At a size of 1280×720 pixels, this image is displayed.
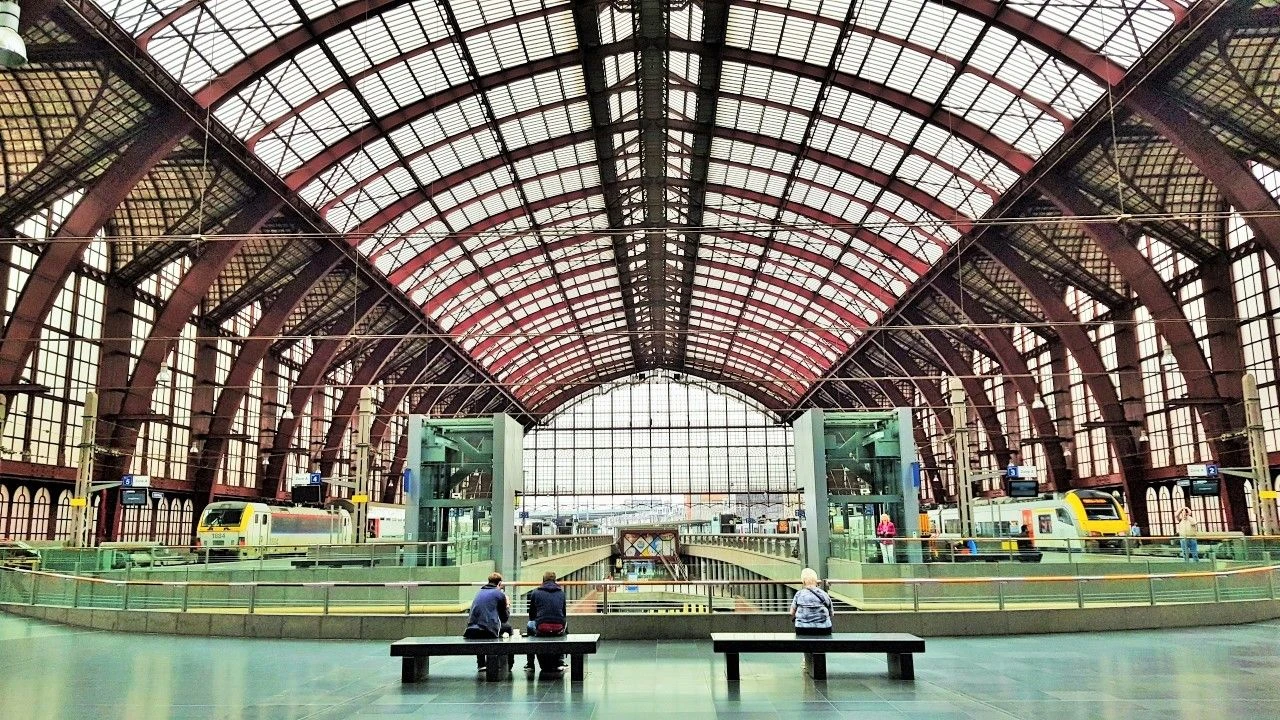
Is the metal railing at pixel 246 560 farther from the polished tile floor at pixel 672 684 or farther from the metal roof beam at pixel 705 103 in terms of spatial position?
the metal roof beam at pixel 705 103

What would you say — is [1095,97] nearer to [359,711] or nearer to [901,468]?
[901,468]

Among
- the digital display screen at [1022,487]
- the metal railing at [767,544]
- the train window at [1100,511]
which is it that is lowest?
the metal railing at [767,544]

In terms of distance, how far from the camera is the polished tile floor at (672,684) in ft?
27.1

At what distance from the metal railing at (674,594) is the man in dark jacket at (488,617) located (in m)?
3.15

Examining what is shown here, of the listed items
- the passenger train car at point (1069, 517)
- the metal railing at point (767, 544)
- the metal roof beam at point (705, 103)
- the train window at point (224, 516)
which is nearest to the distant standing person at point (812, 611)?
the metal roof beam at point (705, 103)

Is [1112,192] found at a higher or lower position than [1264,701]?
higher

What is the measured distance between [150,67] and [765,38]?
62.2 ft

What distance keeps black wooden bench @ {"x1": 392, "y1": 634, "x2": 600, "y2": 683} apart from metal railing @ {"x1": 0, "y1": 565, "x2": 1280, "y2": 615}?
3670 mm

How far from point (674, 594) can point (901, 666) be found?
6280 millimetres

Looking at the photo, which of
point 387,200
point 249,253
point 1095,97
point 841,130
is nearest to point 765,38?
point 841,130

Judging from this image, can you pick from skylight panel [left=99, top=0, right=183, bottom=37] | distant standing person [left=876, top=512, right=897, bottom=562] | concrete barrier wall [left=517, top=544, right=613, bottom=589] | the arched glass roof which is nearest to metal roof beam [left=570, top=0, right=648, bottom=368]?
the arched glass roof

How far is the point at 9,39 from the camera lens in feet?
28.7

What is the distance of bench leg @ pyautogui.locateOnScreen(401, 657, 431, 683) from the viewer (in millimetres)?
10062

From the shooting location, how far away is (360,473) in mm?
33938
